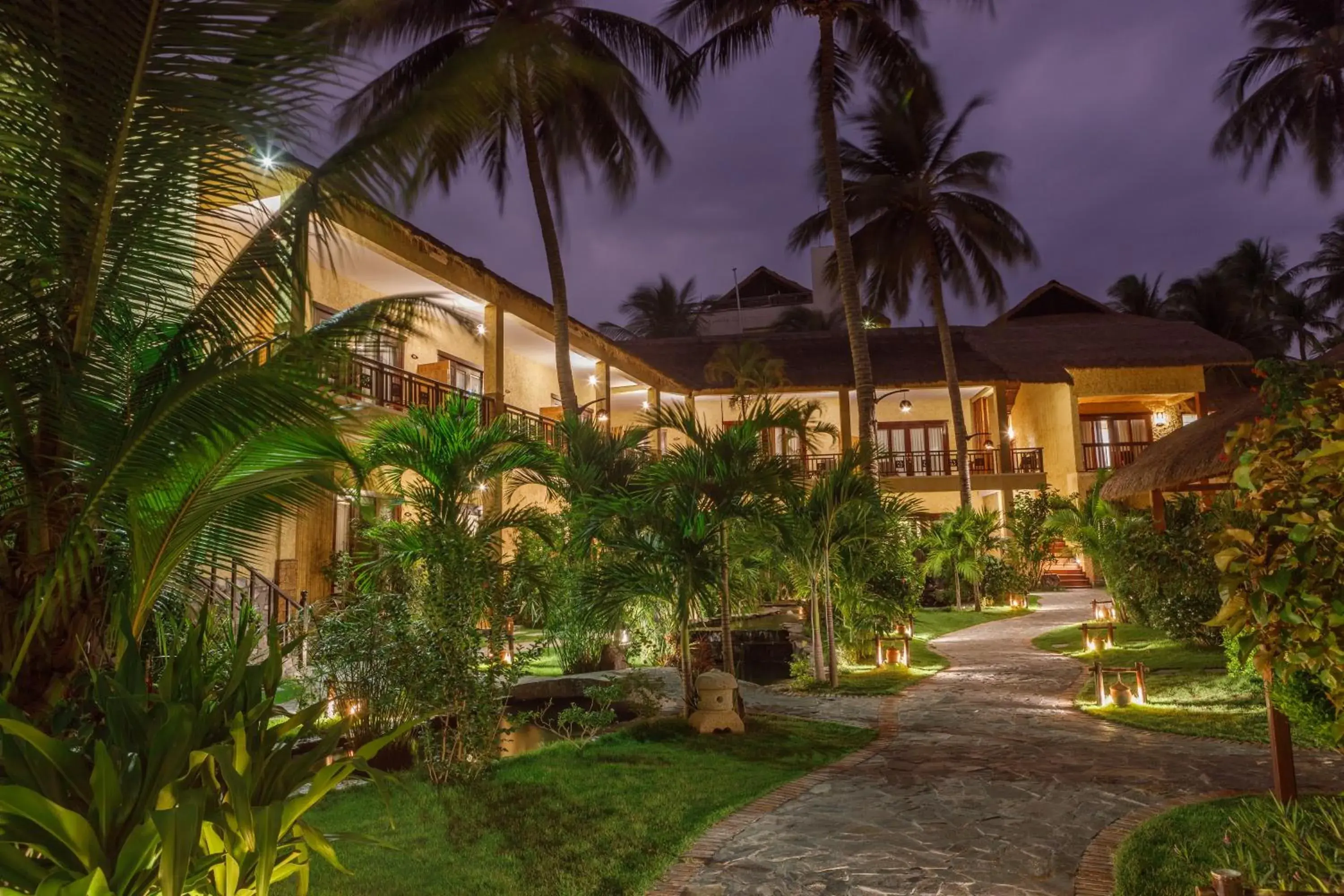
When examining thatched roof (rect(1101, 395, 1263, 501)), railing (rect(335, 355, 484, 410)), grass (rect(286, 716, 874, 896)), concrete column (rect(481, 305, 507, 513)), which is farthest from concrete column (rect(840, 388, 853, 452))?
grass (rect(286, 716, 874, 896))

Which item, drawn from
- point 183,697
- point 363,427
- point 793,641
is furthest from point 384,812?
point 793,641

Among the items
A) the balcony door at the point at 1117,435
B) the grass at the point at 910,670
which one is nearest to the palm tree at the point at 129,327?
the grass at the point at 910,670

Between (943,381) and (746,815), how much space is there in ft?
67.0

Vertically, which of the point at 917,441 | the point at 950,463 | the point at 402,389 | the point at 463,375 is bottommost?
the point at 950,463

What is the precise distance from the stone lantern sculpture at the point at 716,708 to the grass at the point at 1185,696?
336cm

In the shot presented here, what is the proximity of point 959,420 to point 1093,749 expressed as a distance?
50.5 feet

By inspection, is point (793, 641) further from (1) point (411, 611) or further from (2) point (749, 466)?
(1) point (411, 611)

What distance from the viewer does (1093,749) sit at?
6.52 m

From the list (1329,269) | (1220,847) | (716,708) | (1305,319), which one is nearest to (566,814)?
(716,708)

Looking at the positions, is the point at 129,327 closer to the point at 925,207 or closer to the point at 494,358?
the point at 494,358

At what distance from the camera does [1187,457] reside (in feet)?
35.5

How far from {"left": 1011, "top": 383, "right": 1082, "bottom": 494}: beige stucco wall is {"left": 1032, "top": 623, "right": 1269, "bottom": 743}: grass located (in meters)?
12.8

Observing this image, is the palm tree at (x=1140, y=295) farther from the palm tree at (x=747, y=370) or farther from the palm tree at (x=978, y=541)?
the palm tree at (x=978, y=541)

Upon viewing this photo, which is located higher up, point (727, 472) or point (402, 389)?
point (402, 389)
